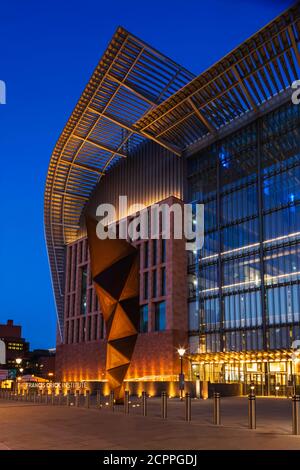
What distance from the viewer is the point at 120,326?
22.8 m

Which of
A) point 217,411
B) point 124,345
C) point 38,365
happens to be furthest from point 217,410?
point 38,365

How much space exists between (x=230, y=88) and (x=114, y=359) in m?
27.1

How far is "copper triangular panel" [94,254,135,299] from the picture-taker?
22.7 metres

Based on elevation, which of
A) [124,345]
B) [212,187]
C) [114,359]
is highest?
[212,187]

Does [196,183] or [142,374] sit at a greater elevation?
[196,183]

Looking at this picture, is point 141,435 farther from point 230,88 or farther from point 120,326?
point 230,88

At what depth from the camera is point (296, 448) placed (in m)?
9.99

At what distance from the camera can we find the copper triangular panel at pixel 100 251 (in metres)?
22.7

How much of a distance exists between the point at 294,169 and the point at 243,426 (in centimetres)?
3287

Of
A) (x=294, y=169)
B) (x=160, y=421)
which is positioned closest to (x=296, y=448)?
(x=160, y=421)

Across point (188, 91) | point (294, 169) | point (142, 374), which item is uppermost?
point (188, 91)

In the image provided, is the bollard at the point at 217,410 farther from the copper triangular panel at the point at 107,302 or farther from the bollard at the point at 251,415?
the copper triangular panel at the point at 107,302

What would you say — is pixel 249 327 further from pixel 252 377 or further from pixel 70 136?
pixel 70 136

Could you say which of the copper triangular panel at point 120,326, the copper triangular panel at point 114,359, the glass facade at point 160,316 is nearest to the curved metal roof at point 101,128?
the glass facade at point 160,316
